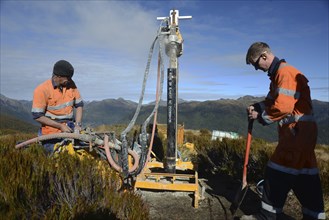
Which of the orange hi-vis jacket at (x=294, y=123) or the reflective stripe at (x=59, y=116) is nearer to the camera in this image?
the orange hi-vis jacket at (x=294, y=123)

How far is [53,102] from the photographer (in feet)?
15.0

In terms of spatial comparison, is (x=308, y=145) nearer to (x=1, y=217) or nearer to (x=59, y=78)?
(x=1, y=217)

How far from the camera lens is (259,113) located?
3246 millimetres

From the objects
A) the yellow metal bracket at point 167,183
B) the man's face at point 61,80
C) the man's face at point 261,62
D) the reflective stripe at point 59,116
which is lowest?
the yellow metal bracket at point 167,183

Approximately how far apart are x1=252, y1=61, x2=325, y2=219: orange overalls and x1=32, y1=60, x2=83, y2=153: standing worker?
2687 mm

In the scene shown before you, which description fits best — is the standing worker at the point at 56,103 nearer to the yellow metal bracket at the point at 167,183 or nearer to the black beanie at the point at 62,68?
the black beanie at the point at 62,68

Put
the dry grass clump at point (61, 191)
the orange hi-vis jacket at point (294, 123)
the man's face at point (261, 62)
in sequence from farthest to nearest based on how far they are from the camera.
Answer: the man's face at point (261, 62) < the orange hi-vis jacket at point (294, 123) < the dry grass clump at point (61, 191)

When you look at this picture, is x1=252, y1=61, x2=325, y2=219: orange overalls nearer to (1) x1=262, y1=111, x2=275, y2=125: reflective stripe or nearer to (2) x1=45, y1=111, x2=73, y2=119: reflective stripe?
(1) x1=262, y1=111, x2=275, y2=125: reflective stripe

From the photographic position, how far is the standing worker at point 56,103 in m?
4.34

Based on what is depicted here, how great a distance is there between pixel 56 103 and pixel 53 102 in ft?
0.20

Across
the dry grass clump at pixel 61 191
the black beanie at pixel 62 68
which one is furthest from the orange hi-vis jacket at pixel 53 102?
the dry grass clump at pixel 61 191

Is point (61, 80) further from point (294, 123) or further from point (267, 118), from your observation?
point (294, 123)

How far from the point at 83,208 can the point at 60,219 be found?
34cm

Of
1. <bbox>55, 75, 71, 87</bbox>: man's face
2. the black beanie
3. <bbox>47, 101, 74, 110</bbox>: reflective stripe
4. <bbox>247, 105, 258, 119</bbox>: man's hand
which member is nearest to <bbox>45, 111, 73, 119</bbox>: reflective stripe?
<bbox>47, 101, 74, 110</bbox>: reflective stripe
